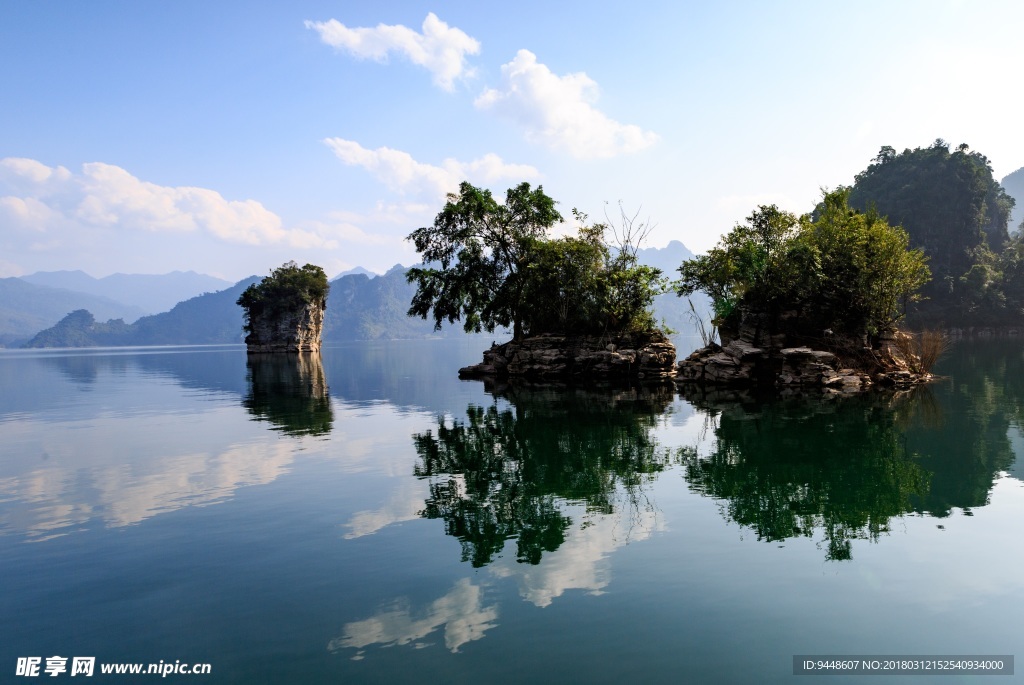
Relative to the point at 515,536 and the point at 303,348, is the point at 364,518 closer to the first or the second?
the point at 515,536

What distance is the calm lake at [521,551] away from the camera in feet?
24.4

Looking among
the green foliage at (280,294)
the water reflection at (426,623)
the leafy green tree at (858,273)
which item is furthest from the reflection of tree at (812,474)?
the green foliage at (280,294)

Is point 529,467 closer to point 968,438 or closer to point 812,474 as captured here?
Result: point 812,474

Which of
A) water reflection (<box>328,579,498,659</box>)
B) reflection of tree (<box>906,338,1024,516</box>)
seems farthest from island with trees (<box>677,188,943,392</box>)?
water reflection (<box>328,579,498,659</box>)

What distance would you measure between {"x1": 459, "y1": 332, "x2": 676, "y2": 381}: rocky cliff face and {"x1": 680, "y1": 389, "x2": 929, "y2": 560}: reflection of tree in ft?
64.0

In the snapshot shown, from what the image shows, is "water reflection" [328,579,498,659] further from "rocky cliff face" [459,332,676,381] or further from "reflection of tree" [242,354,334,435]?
"rocky cliff face" [459,332,676,381]

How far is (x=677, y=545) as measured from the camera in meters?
10.9

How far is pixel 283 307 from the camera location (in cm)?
11856

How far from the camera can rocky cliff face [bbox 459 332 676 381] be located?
46.0 meters

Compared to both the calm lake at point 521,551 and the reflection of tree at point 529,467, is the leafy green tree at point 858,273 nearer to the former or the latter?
the calm lake at point 521,551

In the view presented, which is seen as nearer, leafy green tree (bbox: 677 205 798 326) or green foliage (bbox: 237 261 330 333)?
leafy green tree (bbox: 677 205 798 326)

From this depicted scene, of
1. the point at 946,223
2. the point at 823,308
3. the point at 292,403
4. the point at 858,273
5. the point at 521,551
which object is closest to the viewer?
A: the point at 521,551

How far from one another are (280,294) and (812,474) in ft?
383

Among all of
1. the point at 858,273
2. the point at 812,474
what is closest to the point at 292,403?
the point at 812,474
